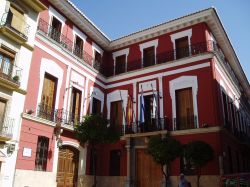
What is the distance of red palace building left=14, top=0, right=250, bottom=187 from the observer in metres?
14.5

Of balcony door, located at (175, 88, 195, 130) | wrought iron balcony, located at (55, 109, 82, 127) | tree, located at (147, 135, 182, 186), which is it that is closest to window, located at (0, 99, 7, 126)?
wrought iron balcony, located at (55, 109, 82, 127)

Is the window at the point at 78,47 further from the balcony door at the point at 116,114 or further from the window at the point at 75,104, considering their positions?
the balcony door at the point at 116,114

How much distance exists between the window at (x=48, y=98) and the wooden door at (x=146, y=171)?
5.78 meters

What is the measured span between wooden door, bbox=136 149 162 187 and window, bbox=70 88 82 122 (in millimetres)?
4282

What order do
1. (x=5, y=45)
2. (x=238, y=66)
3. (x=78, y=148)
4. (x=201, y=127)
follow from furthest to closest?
(x=238, y=66) → (x=78, y=148) → (x=201, y=127) → (x=5, y=45)

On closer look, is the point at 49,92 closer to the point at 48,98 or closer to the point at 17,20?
the point at 48,98

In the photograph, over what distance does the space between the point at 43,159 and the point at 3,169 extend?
2496 millimetres

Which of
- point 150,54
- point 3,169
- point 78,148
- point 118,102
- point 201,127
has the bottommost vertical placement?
point 3,169

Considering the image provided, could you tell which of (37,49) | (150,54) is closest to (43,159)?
→ (37,49)

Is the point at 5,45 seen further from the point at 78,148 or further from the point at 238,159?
the point at 238,159

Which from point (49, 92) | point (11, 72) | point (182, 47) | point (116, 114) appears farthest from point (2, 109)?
point (182, 47)

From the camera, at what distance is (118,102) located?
766 inches

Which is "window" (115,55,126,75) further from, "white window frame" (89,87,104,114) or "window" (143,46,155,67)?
"white window frame" (89,87,104,114)

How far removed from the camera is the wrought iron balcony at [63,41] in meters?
15.7
